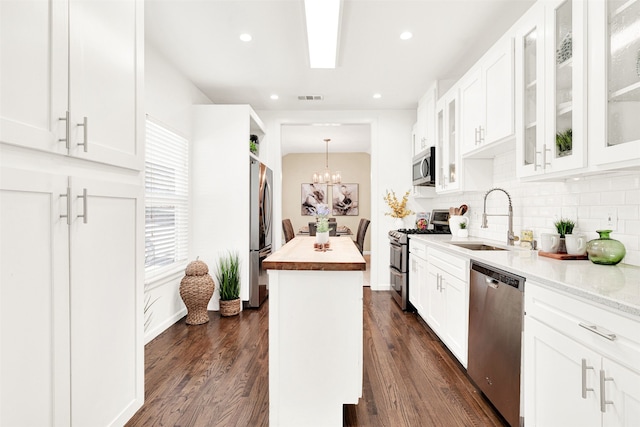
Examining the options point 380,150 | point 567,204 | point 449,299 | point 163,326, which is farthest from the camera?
point 380,150

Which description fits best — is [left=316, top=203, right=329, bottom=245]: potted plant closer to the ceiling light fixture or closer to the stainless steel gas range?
the ceiling light fixture

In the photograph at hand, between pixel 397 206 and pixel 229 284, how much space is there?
8.24 feet

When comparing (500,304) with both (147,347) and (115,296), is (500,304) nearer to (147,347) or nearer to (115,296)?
(115,296)

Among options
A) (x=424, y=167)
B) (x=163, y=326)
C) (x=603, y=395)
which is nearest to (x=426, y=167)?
(x=424, y=167)

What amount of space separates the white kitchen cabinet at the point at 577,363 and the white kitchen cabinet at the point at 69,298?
70.6 inches

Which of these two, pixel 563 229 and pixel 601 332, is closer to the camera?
pixel 601 332

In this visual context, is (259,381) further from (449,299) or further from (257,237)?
(257,237)

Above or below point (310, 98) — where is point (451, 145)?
below

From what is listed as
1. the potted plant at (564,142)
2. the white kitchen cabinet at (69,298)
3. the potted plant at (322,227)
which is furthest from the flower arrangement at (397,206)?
the white kitchen cabinet at (69,298)

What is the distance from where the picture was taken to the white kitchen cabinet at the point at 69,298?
0.93 m

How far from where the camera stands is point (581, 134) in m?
1.62

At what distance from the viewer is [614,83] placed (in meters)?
1.48

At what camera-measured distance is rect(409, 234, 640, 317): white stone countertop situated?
1101mm

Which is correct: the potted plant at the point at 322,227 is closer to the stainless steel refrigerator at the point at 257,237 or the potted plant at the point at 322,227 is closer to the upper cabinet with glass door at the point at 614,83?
the upper cabinet with glass door at the point at 614,83
